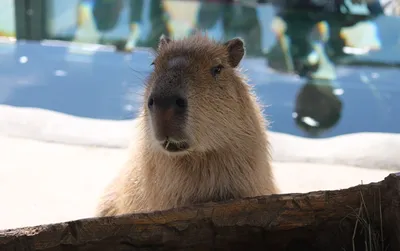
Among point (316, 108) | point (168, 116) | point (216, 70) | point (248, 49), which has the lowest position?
point (316, 108)

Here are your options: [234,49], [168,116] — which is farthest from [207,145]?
[234,49]

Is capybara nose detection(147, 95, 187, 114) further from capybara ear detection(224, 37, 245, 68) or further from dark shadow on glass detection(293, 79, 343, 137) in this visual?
dark shadow on glass detection(293, 79, 343, 137)

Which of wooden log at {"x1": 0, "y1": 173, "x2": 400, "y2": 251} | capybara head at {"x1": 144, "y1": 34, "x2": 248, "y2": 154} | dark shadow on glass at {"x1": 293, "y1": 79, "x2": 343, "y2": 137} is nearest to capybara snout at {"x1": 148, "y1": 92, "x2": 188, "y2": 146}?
capybara head at {"x1": 144, "y1": 34, "x2": 248, "y2": 154}

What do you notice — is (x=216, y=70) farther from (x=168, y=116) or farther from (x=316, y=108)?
(x=316, y=108)

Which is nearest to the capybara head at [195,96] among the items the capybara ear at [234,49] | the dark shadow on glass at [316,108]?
the capybara ear at [234,49]

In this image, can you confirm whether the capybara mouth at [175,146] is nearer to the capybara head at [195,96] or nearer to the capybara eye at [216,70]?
the capybara head at [195,96]

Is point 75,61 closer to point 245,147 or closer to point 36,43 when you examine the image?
point 36,43

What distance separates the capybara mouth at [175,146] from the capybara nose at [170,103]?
0.14m

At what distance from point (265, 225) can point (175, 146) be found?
43 cm

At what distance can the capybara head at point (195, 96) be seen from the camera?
1853 millimetres

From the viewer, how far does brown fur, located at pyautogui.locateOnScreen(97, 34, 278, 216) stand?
2012 millimetres

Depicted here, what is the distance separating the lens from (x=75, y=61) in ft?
22.0

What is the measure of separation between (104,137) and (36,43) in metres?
2.73

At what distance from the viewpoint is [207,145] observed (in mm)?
2039
